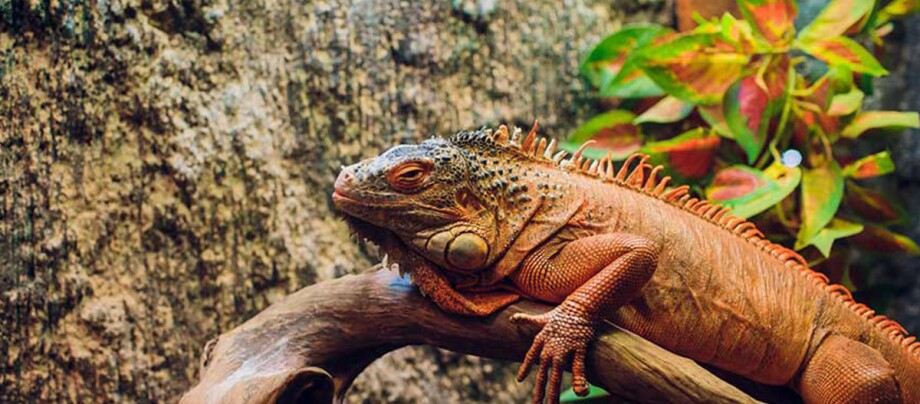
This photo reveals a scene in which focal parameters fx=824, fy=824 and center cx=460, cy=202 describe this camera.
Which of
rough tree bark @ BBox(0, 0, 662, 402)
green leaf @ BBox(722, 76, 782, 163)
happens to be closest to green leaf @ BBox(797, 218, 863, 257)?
green leaf @ BBox(722, 76, 782, 163)

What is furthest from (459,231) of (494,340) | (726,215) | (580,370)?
(726,215)

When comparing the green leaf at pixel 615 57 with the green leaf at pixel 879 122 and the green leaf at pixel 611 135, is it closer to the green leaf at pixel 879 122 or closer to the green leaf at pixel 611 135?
the green leaf at pixel 611 135

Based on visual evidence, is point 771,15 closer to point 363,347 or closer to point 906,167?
point 906,167

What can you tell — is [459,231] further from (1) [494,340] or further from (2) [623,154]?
(2) [623,154]

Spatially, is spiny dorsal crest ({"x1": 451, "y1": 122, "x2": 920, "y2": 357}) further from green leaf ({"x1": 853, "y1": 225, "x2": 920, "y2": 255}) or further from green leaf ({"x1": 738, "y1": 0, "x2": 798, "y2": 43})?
green leaf ({"x1": 738, "y1": 0, "x2": 798, "y2": 43})

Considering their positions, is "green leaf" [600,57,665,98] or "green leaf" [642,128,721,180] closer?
"green leaf" [642,128,721,180]

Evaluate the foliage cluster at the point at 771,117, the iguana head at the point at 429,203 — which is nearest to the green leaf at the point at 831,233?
the foliage cluster at the point at 771,117
